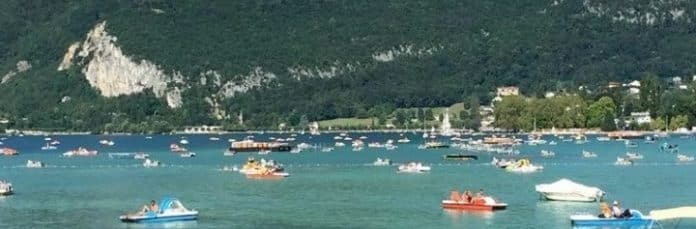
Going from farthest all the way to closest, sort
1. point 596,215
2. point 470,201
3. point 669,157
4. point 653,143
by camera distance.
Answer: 1. point 653,143
2. point 669,157
3. point 470,201
4. point 596,215

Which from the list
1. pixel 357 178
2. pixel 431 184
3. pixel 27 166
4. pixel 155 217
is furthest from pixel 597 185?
pixel 27 166

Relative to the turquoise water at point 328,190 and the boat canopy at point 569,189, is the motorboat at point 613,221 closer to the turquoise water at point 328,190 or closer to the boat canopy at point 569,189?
the turquoise water at point 328,190

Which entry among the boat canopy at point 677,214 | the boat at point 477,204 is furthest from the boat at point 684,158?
the boat canopy at point 677,214

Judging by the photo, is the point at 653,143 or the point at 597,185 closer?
the point at 597,185

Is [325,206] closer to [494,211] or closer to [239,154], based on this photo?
[494,211]

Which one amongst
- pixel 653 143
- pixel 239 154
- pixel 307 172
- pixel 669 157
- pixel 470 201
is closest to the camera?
pixel 470 201

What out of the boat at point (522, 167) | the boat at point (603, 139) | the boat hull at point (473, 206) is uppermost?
the boat at point (603, 139)

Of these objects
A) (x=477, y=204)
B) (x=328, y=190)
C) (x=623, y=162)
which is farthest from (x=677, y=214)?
(x=623, y=162)

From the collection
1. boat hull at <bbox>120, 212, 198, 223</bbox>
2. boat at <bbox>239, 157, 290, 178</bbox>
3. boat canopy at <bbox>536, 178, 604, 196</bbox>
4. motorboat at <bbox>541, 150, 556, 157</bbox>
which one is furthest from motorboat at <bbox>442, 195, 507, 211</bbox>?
motorboat at <bbox>541, 150, 556, 157</bbox>

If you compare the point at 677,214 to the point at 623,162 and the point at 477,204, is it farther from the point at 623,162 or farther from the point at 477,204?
the point at 623,162
